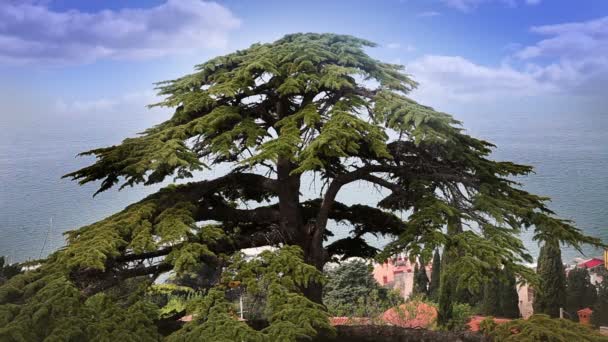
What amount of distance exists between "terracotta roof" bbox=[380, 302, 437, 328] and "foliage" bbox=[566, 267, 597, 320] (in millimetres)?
4745

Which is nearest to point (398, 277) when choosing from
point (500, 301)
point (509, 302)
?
point (500, 301)

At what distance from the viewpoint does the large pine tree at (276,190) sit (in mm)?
4391

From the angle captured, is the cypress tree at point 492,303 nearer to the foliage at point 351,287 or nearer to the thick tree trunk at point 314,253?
the foliage at point 351,287

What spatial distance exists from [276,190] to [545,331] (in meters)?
2.98

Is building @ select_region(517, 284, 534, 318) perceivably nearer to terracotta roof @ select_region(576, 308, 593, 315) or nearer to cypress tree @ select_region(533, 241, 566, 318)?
terracotta roof @ select_region(576, 308, 593, 315)

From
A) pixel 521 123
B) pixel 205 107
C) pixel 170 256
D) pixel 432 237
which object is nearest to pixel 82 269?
pixel 170 256

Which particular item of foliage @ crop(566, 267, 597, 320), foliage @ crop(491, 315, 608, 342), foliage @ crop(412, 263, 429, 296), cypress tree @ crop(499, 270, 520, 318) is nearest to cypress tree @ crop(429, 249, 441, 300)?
foliage @ crop(412, 263, 429, 296)

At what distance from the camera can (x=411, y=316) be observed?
36.0 ft

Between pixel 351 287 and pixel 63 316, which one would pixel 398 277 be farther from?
pixel 63 316

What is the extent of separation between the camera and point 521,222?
5.09 meters

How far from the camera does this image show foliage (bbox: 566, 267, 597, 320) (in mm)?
14312

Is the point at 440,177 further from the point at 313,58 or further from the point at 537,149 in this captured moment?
the point at 537,149

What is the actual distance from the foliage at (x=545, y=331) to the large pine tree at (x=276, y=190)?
15.4 inches

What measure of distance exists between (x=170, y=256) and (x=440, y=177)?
2294 millimetres
